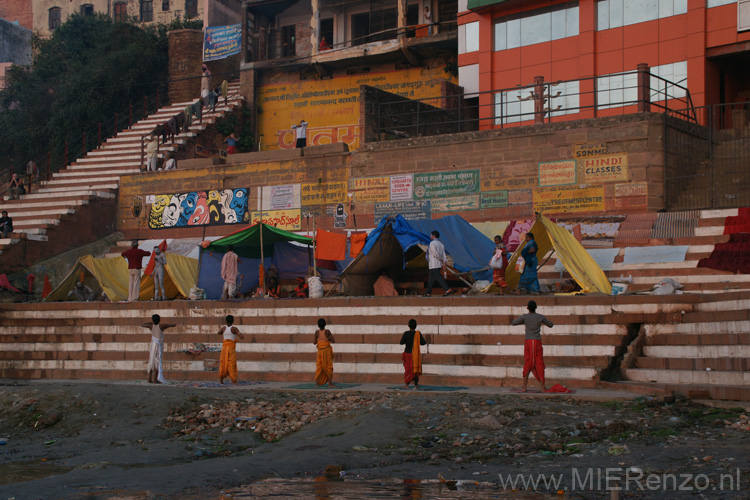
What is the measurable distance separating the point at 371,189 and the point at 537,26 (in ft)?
25.6

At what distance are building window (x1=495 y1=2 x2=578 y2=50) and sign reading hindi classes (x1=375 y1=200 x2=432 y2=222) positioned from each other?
23.9 feet

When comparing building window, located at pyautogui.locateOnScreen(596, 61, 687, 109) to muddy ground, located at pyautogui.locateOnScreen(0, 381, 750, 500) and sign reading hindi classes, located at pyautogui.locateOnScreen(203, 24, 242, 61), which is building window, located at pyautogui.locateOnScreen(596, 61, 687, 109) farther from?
sign reading hindi classes, located at pyautogui.locateOnScreen(203, 24, 242, 61)

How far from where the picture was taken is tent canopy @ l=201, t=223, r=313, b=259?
1983 centimetres

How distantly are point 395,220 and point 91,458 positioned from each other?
943 cm

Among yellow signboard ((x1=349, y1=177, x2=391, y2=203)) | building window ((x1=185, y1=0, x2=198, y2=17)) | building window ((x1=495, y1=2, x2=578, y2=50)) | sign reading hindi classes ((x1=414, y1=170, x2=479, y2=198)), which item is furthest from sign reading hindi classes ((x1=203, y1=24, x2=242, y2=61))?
sign reading hindi classes ((x1=414, y1=170, x2=479, y2=198))

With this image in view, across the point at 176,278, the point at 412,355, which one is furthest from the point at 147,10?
the point at 412,355

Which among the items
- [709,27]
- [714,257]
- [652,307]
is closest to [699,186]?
[714,257]

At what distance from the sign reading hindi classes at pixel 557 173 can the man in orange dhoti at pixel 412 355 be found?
8.19m

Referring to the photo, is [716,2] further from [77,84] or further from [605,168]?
[77,84]

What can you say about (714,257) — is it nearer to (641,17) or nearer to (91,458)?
(641,17)

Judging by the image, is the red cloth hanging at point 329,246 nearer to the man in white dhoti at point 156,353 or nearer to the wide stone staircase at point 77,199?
the man in white dhoti at point 156,353

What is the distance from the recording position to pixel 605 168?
2030 cm

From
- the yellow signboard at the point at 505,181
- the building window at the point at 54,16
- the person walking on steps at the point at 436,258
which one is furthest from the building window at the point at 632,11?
the building window at the point at 54,16

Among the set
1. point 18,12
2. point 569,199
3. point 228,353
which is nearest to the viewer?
point 228,353
